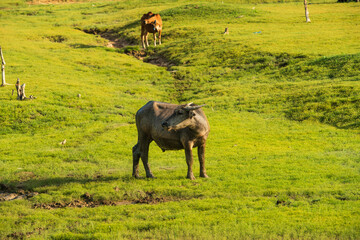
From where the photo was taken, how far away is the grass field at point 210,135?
472 inches

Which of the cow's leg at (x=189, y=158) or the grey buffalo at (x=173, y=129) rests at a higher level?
the grey buffalo at (x=173, y=129)

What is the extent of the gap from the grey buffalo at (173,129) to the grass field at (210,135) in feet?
3.51

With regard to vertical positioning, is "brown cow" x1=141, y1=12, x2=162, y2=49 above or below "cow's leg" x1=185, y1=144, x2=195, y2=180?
above

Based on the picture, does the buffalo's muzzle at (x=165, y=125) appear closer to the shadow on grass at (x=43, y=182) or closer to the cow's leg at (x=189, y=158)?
the cow's leg at (x=189, y=158)

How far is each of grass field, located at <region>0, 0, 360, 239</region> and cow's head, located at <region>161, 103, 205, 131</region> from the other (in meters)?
2.05

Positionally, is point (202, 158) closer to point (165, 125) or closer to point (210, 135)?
point (165, 125)

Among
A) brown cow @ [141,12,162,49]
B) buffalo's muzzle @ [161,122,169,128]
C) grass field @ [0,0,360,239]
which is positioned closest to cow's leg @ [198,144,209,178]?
grass field @ [0,0,360,239]

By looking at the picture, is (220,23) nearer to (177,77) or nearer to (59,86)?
(177,77)

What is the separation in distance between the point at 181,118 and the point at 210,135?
30.1 feet

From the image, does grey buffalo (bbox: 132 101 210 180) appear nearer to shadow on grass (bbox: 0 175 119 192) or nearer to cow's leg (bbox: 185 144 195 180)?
cow's leg (bbox: 185 144 195 180)

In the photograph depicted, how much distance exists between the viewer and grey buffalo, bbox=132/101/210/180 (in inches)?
570

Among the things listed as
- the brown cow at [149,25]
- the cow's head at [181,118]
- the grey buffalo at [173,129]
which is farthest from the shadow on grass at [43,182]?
the brown cow at [149,25]

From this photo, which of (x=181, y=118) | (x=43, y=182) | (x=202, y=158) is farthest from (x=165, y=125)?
(x=43, y=182)

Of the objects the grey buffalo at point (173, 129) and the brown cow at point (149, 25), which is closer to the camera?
the grey buffalo at point (173, 129)
